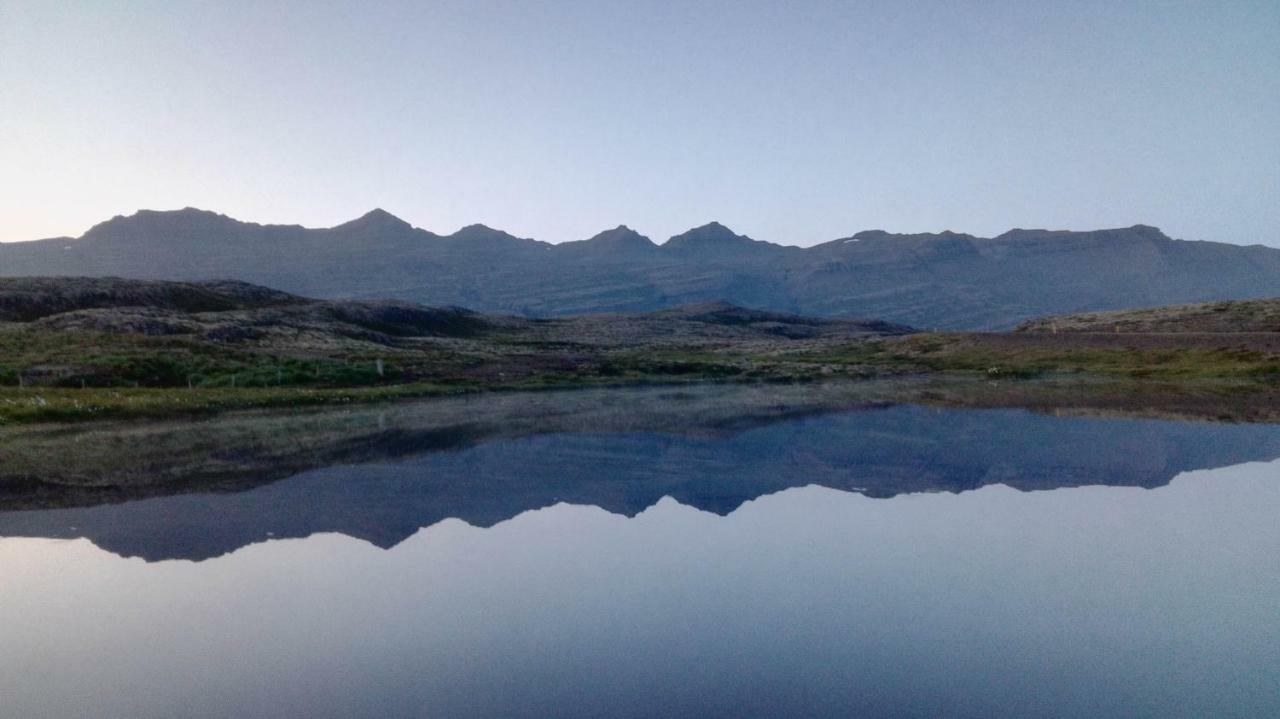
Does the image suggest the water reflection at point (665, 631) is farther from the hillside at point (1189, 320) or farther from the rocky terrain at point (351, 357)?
the hillside at point (1189, 320)

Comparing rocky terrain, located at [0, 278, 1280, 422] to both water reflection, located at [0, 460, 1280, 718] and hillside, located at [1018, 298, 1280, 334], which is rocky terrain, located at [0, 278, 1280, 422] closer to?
hillside, located at [1018, 298, 1280, 334]

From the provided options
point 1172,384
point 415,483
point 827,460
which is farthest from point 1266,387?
point 415,483

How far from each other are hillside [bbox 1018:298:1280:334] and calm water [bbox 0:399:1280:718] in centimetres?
6075

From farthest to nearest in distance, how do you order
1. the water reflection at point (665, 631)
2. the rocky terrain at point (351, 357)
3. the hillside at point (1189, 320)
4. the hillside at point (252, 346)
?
1. the hillside at point (1189, 320)
2. the hillside at point (252, 346)
3. the rocky terrain at point (351, 357)
4. the water reflection at point (665, 631)

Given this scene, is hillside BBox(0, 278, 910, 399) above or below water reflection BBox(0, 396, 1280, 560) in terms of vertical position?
above

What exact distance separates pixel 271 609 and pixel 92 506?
28.8 ft

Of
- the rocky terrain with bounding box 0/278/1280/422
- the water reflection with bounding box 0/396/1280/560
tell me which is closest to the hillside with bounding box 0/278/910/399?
the rocky terrain with bounding box 0/278/1280/422

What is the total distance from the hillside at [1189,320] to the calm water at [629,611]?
60.7 metres

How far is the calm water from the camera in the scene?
8203 mm

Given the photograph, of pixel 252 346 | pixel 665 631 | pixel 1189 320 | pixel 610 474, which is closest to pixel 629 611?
pixel 665 631

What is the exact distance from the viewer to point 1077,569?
12.2 m

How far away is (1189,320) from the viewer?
7525cm

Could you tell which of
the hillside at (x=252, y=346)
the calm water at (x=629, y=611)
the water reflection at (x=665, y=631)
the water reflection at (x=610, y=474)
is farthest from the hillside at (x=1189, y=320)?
the water reflection at (x=665, y=631)

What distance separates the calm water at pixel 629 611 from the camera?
26.9 feet
